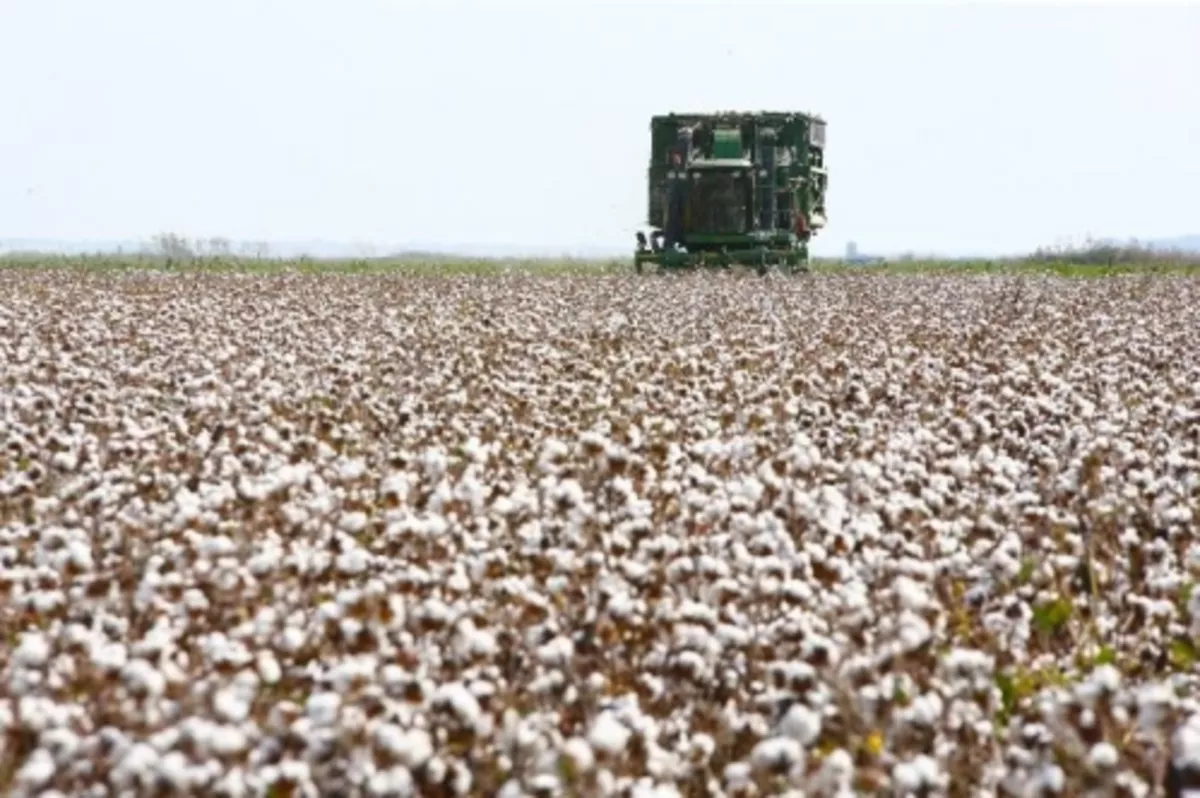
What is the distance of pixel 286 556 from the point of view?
6.88m

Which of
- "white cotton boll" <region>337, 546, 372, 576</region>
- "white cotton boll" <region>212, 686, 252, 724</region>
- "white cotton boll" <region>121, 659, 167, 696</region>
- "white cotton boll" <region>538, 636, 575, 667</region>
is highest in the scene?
"white cotton boll" <region>337, 546, 372, 576</region>

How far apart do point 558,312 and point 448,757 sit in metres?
20.0

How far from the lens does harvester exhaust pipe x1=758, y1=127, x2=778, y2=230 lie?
37031 millimetres

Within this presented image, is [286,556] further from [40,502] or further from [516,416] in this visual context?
[516,416]

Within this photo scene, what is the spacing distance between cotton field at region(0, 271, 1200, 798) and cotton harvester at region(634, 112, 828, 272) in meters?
22.2

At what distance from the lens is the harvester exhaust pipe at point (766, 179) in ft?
121

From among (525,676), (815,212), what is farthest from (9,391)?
(815,212)

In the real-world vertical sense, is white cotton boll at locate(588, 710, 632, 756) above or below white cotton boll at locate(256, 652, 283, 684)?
above

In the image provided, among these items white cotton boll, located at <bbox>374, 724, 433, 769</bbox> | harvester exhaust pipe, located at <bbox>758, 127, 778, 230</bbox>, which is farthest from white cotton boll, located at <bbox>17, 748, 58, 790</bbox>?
harvester exhaust pipe, located at <bbox>758, 127, 778, 230</bbox>

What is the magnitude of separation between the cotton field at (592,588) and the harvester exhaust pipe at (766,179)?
22532 mm

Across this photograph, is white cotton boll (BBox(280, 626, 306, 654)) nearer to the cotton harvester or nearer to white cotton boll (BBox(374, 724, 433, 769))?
white cotton boll (BBox(374, 724, 433, 769))

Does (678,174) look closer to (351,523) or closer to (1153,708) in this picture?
(351,523)

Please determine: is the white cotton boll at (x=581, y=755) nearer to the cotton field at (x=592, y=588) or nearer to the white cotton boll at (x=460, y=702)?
the cotton field at (x=592, y=588)

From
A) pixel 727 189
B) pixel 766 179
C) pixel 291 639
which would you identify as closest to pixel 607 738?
pixel 291 639
